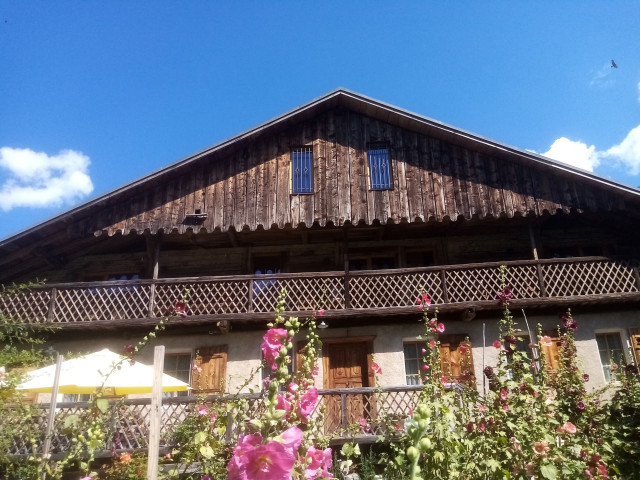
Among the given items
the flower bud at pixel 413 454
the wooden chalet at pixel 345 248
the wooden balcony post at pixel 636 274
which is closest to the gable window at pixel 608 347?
the wooden chalet at pixel 345 248

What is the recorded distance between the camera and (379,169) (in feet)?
45.3

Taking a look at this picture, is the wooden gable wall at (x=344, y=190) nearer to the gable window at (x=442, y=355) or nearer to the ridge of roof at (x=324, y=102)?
the ridge of roof at (x=324, y=102)

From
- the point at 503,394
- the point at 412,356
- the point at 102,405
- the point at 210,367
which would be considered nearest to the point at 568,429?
the point at 503,394

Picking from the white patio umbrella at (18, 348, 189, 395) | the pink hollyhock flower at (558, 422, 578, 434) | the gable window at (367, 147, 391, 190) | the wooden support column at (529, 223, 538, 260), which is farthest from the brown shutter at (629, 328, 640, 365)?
the white patio umbrella at (18, 348, 189, 395)

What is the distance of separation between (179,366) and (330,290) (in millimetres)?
4359

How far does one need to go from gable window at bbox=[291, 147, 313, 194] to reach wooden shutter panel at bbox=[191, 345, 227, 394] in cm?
484

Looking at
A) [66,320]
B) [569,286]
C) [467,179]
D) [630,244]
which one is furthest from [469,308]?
[66,320]

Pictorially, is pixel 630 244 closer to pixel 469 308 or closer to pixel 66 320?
pixel 469 308

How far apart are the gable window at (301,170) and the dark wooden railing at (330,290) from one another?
113 inches

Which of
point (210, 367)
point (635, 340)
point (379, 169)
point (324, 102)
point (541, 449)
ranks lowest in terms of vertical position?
point (541, 449)

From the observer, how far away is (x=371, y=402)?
10789 millimetres

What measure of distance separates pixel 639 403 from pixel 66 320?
11.9m

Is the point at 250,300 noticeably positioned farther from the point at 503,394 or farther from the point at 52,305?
the point at 503,394

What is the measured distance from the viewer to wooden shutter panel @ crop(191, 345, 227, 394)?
11.5 metres
